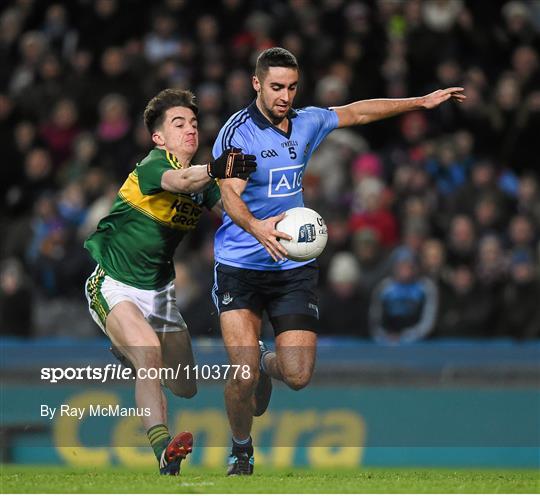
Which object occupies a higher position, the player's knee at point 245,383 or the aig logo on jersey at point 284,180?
the aig logo on jersey at point 284,180

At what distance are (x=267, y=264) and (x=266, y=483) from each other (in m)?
1.66

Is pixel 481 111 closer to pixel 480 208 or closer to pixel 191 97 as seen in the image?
pixel 480 208

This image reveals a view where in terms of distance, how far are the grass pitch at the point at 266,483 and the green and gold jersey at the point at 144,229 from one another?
4.95 feet

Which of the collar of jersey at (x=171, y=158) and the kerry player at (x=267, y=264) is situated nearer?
the kerry player at (x=267, y=264)

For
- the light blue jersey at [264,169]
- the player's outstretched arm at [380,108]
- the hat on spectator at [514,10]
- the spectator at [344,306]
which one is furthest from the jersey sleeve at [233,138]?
the hat on spectator at [514,10]

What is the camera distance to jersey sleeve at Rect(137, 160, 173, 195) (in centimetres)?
1038

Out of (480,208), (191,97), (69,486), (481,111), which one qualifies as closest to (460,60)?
(481,111)

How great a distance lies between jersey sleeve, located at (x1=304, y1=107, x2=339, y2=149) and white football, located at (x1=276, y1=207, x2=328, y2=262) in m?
0.85

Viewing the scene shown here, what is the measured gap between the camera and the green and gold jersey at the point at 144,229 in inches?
418

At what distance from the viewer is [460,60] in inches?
711

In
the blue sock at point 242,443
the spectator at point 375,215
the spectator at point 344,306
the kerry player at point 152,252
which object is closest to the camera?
the kerry player at point 152,252

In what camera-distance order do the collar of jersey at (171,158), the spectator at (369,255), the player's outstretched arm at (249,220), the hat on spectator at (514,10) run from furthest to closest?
the hat on spectator at (514,10), the spectator at (369,255), the collar of jersey at (171,158), the player's outstretched arm at (249,220)

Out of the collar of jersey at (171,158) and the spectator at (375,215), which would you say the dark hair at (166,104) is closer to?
the collar of jersey at (171,158)

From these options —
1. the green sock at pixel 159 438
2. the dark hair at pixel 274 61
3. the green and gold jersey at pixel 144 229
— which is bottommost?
the green sock at pixel 159 438
